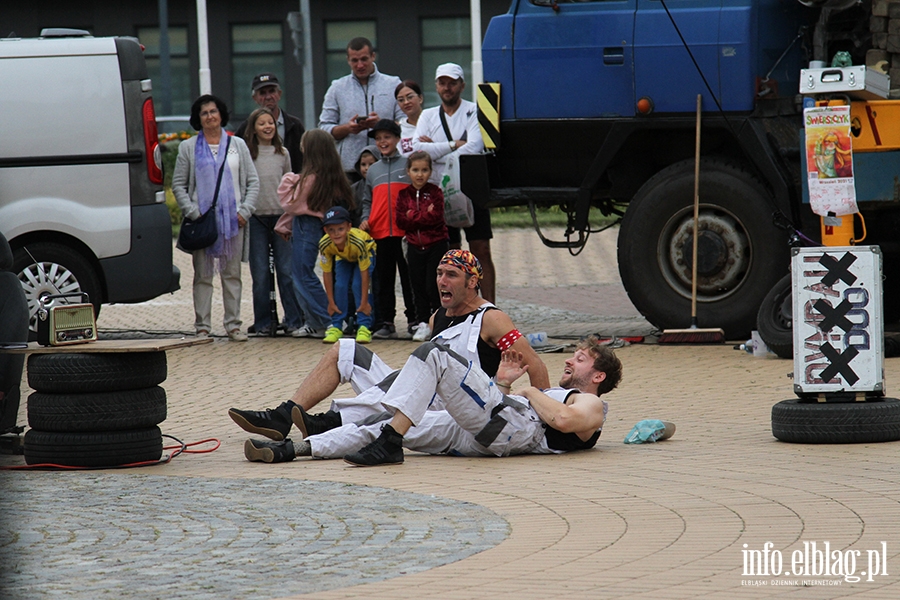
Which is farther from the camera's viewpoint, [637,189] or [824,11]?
[637,189]

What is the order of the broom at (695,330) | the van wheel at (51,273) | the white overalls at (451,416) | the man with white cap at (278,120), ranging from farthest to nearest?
the man with white cap at (278,120), the van wheel at (51,273), the broom at (695,330), the white overalls at (451,416)

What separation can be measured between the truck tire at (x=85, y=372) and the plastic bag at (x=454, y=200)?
558 centimetres

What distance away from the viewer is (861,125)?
37.1 ft

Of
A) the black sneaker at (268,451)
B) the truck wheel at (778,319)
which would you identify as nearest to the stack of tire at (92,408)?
the black sneaker at (268,451)

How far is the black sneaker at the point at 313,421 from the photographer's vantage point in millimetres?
8109

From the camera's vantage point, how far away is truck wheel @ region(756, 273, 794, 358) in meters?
11.3

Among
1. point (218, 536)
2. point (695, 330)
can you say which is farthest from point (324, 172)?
point (218, 536)

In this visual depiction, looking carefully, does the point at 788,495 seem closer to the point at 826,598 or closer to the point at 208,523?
the point at 826,598

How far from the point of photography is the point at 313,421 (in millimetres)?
8195

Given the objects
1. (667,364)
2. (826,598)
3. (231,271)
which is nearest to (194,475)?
(826,598)

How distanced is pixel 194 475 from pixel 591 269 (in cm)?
1330

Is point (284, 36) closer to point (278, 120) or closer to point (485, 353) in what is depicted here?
point (278, 120)

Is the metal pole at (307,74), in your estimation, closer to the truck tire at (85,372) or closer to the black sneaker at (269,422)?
the black sneaker at (269,422)

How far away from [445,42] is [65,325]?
101 feet
